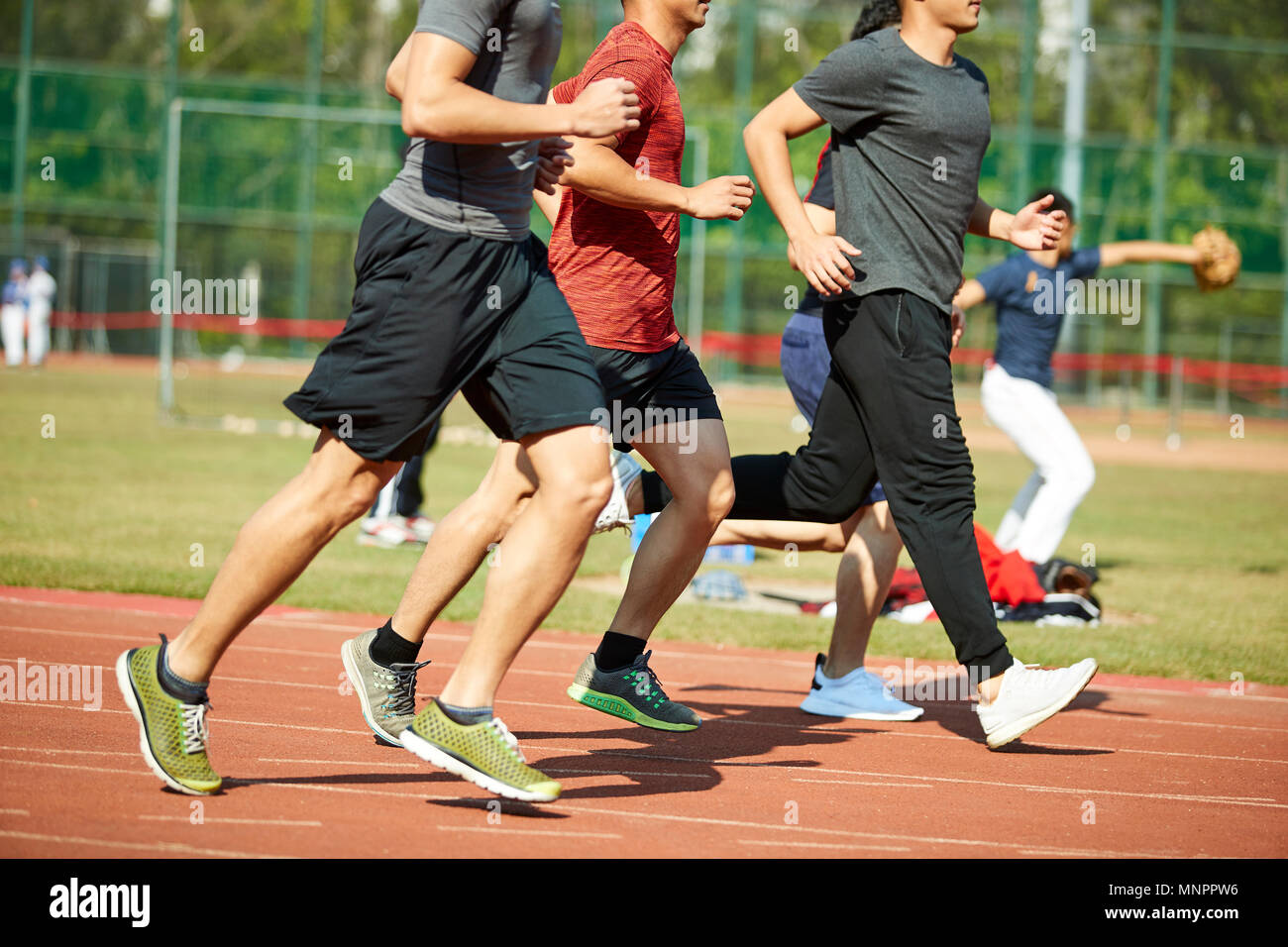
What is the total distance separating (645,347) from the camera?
16.5 feet

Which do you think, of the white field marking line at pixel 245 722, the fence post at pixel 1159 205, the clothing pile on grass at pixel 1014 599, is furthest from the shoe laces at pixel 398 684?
the fence post at pixel 1159 205

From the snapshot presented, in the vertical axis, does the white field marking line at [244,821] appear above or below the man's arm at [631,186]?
below

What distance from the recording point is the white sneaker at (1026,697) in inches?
197

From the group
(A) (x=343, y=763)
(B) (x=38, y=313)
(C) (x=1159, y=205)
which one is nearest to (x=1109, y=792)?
(A) (x=343, y=763)

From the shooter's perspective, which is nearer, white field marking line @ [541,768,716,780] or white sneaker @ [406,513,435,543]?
white field marking line @ [541,768,716,780]

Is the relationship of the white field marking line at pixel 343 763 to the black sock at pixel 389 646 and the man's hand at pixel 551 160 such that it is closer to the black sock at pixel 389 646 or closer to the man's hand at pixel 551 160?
the black sock at pixel 389 646

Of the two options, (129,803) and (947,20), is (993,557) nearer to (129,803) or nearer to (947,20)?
(947,20)

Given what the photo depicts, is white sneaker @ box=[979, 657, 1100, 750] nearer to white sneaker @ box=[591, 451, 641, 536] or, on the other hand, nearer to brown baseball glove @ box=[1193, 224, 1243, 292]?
white sneaker @ box=[591, 451, 641, 536]

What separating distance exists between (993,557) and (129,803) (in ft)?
19.2

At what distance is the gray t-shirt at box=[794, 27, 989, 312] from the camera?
512 centimetres

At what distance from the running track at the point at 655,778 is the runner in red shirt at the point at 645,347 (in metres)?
0.30

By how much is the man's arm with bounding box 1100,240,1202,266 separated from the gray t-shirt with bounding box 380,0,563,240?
14.5 ft

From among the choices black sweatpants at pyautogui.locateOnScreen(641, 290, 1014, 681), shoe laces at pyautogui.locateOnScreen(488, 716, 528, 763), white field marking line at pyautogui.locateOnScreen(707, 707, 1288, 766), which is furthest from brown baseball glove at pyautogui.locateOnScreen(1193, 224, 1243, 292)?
shoe laces at pyautogui.locateOnScreen(488, 716, 528, 763)
